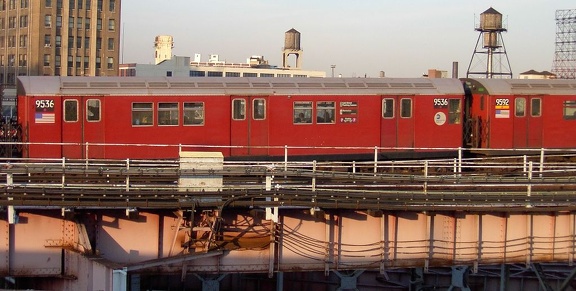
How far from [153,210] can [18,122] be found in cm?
1209

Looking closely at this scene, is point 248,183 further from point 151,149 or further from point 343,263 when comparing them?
point 151,149

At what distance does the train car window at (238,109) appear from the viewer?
29531 millimetres

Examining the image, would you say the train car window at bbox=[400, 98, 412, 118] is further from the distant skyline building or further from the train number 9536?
the distant skyline building

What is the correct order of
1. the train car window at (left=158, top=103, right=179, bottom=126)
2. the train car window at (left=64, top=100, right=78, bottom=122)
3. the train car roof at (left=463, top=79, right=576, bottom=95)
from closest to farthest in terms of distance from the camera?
the train car window at (left=64, top=100, right=78, bottom=122) → the train car window at (left=158, top=103, right=179, bottom=126) → the train car roof at (left=463, top=79, right=576, bottom=95)

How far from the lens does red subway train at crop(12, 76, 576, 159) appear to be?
28.1 m

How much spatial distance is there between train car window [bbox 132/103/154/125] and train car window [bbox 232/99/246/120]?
2959mm

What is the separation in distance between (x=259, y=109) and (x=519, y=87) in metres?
10.9

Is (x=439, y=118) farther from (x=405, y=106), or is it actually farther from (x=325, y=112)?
(x=325, y=112)

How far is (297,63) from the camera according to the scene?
105938 mm

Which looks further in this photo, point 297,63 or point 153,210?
point 297,63

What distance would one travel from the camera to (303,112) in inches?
1195

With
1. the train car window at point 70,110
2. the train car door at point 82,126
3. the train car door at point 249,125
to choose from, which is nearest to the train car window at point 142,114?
the train car door at point 82,126

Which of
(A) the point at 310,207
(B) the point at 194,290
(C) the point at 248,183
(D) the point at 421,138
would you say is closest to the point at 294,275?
A: (B) the point at 194,290

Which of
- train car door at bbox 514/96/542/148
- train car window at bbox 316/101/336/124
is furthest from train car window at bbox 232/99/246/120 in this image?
train car door at bbox 514/96/542/148
